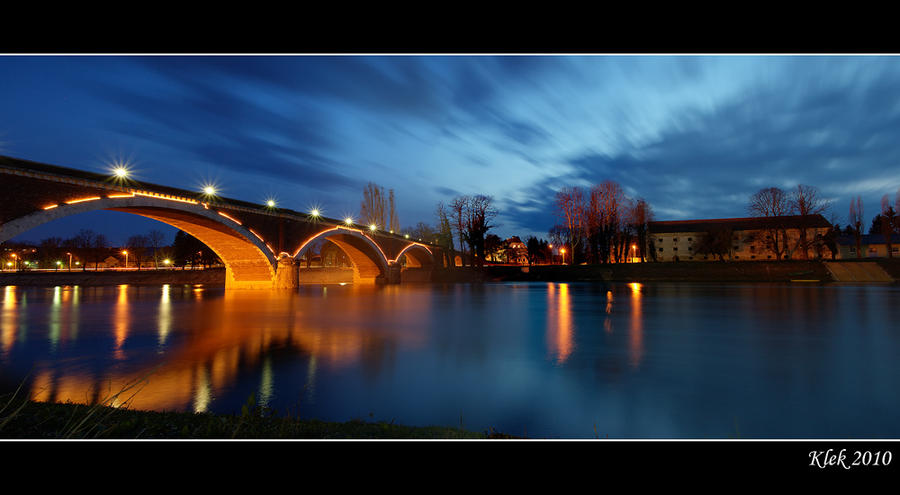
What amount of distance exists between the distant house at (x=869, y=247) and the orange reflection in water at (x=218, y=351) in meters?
107

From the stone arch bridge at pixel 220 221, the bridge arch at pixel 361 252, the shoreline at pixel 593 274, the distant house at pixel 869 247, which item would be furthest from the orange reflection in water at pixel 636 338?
the distant house at pixel 869 247

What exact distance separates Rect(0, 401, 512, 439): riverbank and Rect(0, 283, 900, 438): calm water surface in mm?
1495

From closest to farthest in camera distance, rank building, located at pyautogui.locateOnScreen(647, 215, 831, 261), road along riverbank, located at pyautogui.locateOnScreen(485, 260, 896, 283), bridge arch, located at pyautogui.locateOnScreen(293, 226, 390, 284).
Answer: road along riverbank, located at pyautogui.locateOnScreen(485, 260, 896, 283) < bridge arch, located at pyautogui.locateOnScreen(293, 226, 390, 284) < building, located at pyautogui.locateOnScreen(647, 215, 831, 261)

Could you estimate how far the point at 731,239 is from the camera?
76.4 m

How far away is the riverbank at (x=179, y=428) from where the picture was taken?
4.49 meters

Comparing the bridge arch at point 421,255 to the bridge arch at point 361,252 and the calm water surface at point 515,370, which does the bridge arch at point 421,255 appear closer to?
the bridge arch at point 361,252

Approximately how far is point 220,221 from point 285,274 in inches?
404

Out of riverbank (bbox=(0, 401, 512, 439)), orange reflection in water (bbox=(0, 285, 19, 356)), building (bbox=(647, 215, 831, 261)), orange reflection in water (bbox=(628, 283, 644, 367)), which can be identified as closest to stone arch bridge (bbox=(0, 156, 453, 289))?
orange reflection in water (bbox=(0, 285, 19, 356))

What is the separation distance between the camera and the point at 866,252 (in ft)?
287

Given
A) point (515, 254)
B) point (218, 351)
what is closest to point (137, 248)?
point (515, 254)

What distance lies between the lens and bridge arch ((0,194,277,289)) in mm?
24656

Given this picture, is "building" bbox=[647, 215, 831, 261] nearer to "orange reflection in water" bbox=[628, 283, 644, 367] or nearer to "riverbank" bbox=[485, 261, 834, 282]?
"riverbank" bbox=[485, 261, 834, 282]
